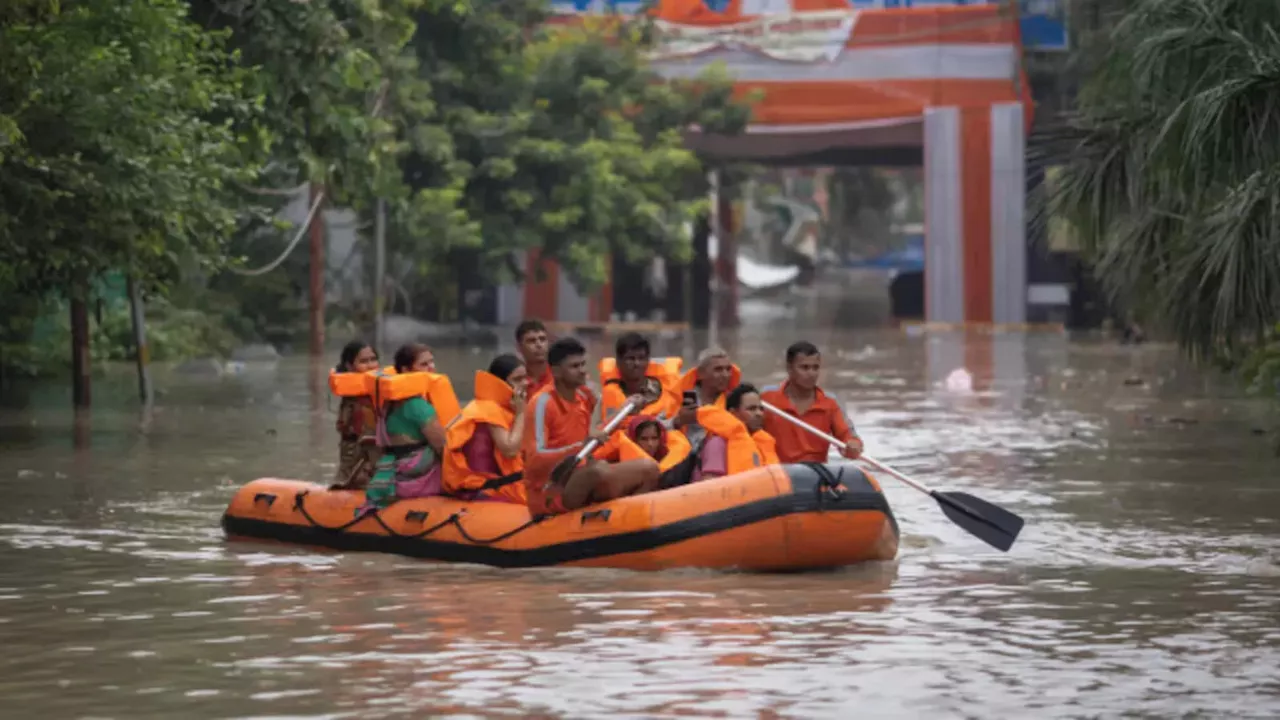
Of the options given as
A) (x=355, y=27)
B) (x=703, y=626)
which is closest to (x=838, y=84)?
(x=355, y=27)

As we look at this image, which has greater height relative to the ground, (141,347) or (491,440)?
(141,347)

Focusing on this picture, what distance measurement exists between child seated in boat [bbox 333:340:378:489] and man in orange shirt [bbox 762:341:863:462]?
2.59m

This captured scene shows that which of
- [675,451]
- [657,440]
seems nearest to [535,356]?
[657,440]

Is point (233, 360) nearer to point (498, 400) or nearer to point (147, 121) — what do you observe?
point (147, 121)

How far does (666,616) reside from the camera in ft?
43.5

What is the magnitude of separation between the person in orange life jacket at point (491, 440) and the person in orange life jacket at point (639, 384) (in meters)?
0.52

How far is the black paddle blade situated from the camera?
611 inches

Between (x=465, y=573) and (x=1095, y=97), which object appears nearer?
(x=465, y=573)

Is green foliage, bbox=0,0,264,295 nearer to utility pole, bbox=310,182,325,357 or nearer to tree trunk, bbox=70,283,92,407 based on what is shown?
tree trunk, bbox=70,283,92,407

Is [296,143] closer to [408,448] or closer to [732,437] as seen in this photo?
[408,448]

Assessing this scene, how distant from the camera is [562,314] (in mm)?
61781

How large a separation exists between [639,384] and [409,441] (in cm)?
181

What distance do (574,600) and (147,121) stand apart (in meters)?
11.9

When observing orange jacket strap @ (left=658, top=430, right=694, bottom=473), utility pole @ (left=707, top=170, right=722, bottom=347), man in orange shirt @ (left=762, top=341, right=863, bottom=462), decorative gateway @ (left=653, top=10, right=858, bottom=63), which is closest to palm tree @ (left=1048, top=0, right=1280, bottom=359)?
man in orange shirt @ (left=762, top=341, right=863, bottom=462)
